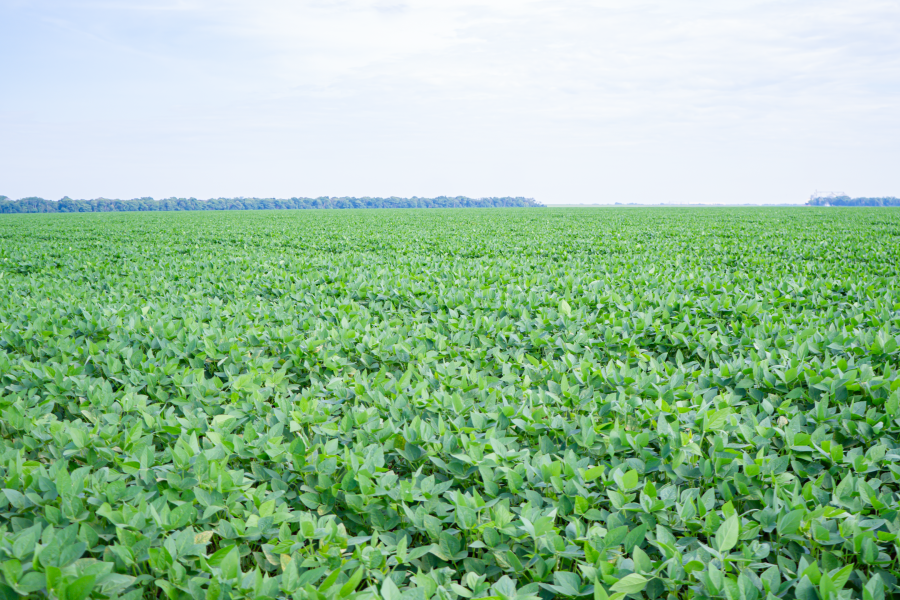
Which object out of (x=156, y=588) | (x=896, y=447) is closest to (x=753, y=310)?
(x=896, y=447)

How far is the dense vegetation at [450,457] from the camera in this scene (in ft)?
6.30

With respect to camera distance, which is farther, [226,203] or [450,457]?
[226,203]

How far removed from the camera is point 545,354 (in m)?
4.76

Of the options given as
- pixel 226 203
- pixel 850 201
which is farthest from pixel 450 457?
pixel 850 201

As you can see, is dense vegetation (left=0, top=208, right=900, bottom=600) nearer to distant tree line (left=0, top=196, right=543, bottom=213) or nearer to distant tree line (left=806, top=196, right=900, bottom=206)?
distant tree line (left=0, top=196, right=543, bottom=213)

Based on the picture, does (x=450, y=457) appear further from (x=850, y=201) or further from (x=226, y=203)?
(x=850, y=201)

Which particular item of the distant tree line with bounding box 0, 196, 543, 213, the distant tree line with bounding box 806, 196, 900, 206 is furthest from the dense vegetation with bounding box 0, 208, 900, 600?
the distant tree line with bounding box 806, 196, 900, 206

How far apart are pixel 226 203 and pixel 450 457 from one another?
122390 millimetres

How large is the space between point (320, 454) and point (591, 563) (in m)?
1.40

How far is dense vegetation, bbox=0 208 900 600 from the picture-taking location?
1919mm

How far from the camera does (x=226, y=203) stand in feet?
370

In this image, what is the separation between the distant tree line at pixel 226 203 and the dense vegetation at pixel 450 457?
106571 mm

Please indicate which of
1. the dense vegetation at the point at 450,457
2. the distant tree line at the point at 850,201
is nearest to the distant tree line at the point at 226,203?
the distant tree line at the point at 850,201

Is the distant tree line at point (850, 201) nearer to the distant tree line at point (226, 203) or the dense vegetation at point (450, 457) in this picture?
the distant tree line at point (226, 203)
